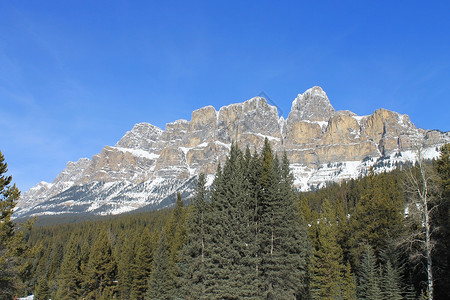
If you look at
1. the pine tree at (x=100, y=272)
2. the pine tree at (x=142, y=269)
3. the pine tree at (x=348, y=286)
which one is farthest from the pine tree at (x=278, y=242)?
the pine tree at (x=100, y=272)

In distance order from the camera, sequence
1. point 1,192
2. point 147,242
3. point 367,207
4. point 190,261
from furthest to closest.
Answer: point 147,242, point 367,207, point 190,261, point 1,192

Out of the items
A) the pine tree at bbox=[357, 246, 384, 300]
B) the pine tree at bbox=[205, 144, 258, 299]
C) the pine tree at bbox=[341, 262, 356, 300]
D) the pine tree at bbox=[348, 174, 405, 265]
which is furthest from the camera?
the pine tree at bbox=[348, 174, 405, 265]

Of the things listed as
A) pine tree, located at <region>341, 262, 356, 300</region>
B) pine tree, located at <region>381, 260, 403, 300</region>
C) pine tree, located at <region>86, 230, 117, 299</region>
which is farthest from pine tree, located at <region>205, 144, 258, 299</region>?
pine tree, located at <region>86, 230, 117, 299</region>

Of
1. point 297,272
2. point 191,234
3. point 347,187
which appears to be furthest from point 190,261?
point 347,187

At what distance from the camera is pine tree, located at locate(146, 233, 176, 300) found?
42.8 m

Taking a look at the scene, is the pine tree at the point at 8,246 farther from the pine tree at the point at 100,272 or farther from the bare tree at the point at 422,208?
the pine tree at the point at 100,272

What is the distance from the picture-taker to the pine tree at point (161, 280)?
4281 centimetres

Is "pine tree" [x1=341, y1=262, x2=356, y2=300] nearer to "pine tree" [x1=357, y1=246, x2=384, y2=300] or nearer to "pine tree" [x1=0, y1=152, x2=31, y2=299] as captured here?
"pine tree" [x1=357, y1=246, x2=384, y2=300]

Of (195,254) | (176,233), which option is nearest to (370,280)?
(195,254)

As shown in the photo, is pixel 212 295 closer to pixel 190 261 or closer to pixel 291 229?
pixel 190 261

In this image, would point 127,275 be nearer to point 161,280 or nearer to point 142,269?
point 142,269

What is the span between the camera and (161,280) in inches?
1718

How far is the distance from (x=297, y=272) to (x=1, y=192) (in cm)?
2269

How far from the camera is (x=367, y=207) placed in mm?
37781
